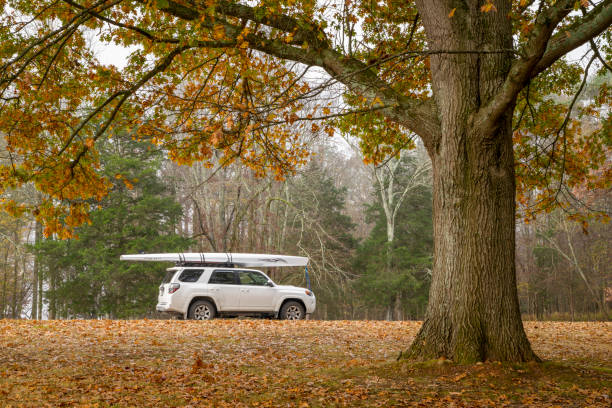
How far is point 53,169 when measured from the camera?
8.30 meters

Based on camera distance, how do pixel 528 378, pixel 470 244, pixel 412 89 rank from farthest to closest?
1. pixel 412 89
2. pixel 470 244
3. pixel 528 378

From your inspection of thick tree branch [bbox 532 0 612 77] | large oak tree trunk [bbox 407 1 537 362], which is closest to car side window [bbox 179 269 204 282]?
large oak tree trunk [bbox 407 1 537 362]

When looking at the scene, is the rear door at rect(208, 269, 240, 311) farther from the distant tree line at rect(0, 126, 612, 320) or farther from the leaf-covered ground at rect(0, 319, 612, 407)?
the distant tree line at rect(0, 126, 612, 320)

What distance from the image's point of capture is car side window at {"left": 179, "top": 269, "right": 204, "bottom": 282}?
15000 mm

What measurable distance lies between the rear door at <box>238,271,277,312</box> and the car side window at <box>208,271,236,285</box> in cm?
26

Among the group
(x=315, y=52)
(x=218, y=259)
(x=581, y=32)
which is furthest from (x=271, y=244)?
(x=581, y=32)

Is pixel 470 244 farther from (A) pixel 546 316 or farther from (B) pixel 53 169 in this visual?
(A) pixel 546 316

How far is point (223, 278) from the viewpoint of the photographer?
15523mm

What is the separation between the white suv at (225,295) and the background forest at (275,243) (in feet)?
29.3

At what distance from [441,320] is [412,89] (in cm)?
713

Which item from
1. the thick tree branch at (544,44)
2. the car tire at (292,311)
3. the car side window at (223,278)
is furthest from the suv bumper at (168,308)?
the thick tree branch at (544,44)

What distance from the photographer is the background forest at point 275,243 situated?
26.7m

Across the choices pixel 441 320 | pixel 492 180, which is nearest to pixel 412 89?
pixel 492 180

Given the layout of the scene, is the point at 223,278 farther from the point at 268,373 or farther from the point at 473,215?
the point at 473,215
